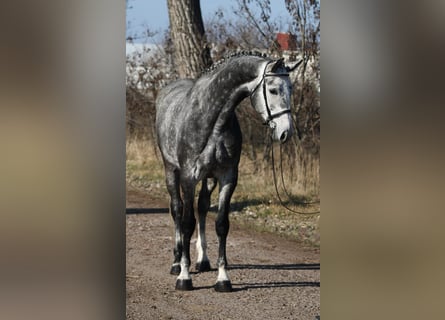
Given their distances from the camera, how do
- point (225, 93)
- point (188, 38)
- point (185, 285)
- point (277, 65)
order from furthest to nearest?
point (188, 38) < point (185, 285) < point (225, 93) < point (277, 65)

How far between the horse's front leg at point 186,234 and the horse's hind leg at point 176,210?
3.7 inches

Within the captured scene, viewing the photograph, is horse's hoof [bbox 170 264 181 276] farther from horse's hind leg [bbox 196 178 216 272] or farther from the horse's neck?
the horse's neck

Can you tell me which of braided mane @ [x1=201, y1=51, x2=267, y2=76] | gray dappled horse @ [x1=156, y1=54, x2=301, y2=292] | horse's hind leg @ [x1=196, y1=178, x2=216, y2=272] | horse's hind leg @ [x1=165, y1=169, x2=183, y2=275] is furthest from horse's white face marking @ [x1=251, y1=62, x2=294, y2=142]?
horse's hind leg @ [x1=165, y1=169, x2=183, y2=275]

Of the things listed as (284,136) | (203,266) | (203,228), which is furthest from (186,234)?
(284,136)

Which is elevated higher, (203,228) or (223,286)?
(203,228)

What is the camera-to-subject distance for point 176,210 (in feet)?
19.7

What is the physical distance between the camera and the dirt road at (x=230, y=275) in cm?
580

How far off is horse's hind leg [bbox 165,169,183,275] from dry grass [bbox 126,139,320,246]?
0.39 ft

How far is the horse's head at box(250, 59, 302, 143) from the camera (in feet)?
18.5

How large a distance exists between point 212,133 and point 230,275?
1.00m

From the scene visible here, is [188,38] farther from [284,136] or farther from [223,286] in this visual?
[223,286]
